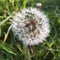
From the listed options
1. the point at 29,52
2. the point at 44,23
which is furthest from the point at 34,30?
the point at 29,52

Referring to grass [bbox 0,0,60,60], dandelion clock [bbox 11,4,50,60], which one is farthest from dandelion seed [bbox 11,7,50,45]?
grass [bbox 0,0,60,60]

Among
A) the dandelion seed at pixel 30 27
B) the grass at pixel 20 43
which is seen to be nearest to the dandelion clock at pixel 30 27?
the dandelion seed at pixel 30 27

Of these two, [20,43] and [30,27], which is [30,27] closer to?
[30,27]

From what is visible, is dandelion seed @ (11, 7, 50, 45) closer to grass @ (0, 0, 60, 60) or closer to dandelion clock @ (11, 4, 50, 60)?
dandelion clock @ (11, 4, 50, 60)

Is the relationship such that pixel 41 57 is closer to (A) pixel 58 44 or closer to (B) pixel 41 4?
(A) pixel 58 44

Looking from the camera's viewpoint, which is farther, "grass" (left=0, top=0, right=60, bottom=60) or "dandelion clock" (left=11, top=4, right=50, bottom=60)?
"grass" (left=0, top=0, right=60, bottom=60)

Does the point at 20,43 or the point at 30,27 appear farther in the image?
the point at 20,43

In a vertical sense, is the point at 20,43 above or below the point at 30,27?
below

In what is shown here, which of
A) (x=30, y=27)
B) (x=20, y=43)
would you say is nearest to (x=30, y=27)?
(x=30, y=27)
